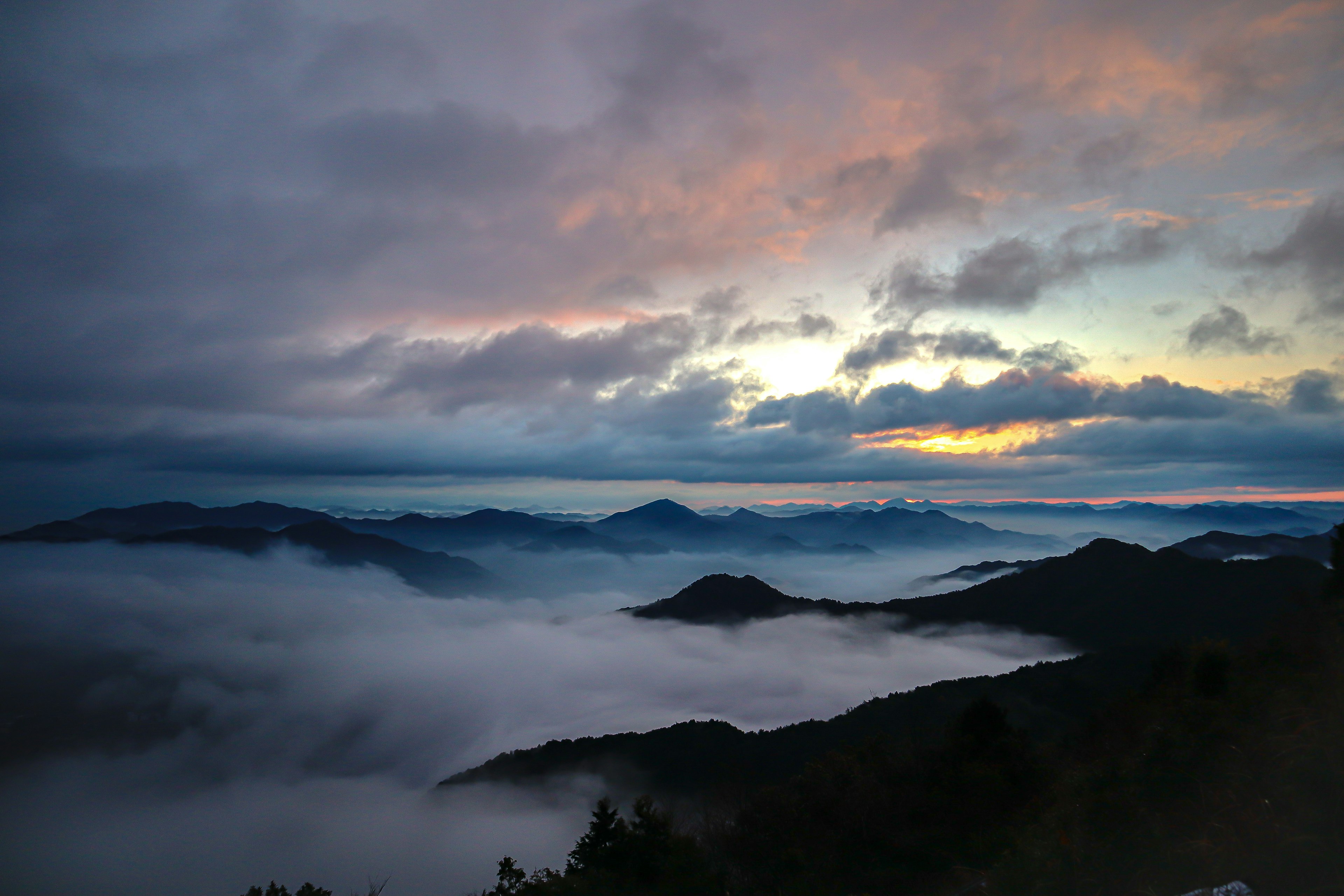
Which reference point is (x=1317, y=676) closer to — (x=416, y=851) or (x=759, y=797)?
(x=759, y=797)

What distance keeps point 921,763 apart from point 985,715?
7.68m

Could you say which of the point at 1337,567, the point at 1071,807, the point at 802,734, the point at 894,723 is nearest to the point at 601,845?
the point at 1071,807

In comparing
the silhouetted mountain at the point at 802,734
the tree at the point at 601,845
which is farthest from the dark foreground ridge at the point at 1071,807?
the silhouetted mountain at the point at 802,734

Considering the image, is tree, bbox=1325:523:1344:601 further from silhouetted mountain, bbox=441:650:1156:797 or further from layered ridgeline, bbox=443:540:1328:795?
silhouetted mountain, bbox=441:650:1156:797

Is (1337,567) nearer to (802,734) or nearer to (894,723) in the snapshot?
(894,723)

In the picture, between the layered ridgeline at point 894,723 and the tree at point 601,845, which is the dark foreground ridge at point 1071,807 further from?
the layered ridgeline at point 894,723

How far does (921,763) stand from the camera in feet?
161

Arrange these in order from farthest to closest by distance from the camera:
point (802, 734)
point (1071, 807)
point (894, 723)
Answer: point (802, 734)
point (894, 723)
point (1071, 807)

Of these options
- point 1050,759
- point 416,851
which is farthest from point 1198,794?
point 416,851

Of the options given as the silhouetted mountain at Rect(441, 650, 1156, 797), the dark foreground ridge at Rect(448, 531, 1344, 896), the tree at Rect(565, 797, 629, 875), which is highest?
the dark foreground ridge at Rect(448, 531, 1344, 896)

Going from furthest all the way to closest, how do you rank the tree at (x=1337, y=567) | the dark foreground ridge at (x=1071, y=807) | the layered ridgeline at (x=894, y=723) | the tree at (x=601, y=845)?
the layered ridgeline at (x=894, y=723) < the tree at (x=1337, y=567) < the tree at (x=601, y=845) < the dark foreground ridge at (x=1071, y=807)

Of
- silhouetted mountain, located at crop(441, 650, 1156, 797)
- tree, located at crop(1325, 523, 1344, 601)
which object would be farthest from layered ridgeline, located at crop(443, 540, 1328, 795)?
tree, located at crop(1325, 523, 1344, 601)

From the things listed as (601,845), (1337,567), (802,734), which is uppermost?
(1337,567)

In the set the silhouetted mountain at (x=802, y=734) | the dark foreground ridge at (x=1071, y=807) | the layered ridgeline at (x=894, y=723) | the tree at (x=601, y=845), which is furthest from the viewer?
the layered ridgeline at (x=894, y=723)
